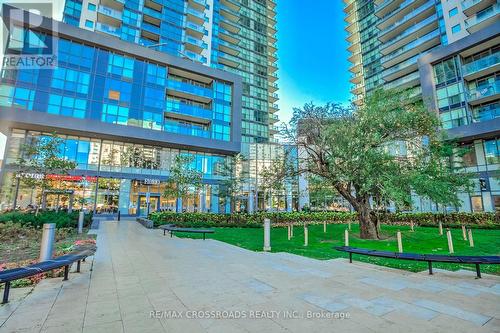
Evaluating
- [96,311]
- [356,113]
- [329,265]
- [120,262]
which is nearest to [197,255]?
[120,262]

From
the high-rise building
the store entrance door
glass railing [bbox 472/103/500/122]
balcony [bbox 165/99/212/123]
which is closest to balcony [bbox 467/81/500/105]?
the high-rise building

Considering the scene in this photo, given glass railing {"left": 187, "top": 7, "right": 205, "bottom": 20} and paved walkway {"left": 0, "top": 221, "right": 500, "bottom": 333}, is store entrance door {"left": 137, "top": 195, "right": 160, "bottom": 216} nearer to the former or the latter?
paved walkway {"left": 0, "top": 221, "right": 500, "bottom": 333}

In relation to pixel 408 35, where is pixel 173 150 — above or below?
below

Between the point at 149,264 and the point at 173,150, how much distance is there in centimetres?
3136

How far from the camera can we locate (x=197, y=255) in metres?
8.94

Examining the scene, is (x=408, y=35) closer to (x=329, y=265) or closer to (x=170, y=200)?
(x=170, y=200)

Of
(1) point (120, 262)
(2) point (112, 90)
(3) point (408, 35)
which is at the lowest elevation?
(1) point (120, 262)

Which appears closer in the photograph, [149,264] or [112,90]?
[149,264]

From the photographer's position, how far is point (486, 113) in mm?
31656

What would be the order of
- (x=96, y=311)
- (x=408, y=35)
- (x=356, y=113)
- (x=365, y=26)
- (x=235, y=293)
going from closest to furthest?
1. (x=96, y=311)
2. (x=235, y=293)
3. (x=356, y=113)
4. (x=408, y=35)
5. (x=365, y=26)

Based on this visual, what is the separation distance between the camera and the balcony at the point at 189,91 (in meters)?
37.9

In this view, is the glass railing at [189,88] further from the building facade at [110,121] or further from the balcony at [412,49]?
the balcony at [412,49]

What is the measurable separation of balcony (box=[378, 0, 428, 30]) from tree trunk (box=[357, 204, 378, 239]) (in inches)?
1894

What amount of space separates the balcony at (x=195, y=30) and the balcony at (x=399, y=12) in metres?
35.1
